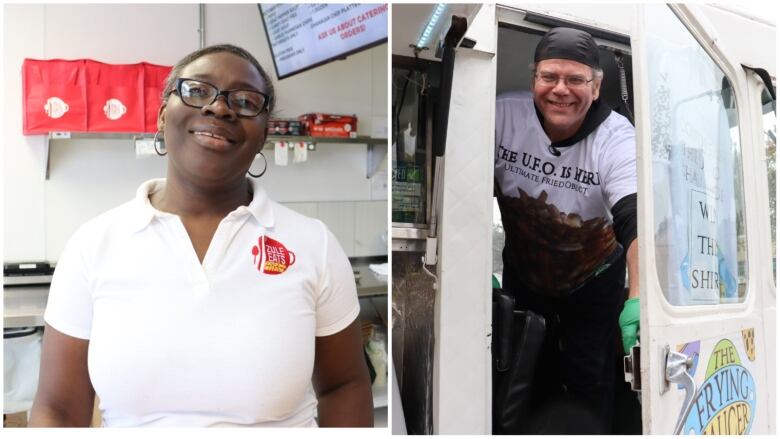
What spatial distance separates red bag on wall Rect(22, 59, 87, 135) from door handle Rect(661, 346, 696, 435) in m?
2.89

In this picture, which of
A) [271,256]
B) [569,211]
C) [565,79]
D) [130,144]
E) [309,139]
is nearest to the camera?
[271,256]

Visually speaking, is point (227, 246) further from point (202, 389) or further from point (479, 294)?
point (479, 294)

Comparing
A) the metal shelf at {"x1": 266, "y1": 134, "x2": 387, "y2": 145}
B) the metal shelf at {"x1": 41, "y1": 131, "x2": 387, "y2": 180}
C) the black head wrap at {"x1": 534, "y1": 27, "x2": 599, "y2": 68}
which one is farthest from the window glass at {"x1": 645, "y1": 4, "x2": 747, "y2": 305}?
the metal shelf at {"x1": 266, "y1": 134, "x2": 387, "y2": 145}

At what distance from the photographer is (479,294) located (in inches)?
62.2

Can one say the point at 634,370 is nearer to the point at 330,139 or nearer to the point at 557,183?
the point at 557,183

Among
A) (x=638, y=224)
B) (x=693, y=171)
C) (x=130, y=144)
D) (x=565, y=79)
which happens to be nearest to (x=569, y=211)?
(x=565, y=79)

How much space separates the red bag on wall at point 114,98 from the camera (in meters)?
2.74

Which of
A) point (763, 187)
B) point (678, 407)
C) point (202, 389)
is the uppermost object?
point (763, 187)

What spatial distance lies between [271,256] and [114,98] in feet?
6.96

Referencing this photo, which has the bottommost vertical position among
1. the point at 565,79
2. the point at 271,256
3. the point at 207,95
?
the point at 271,256

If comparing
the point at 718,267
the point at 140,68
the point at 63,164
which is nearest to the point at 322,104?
the point at 140,68

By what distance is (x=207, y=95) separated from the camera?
115 centimetres

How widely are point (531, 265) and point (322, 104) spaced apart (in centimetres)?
172

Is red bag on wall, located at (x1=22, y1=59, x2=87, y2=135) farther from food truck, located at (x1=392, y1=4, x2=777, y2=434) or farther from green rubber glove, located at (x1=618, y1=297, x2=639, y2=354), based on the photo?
green rubber glove, located at (x1=618, y1=297, x2=639, y2=354)
